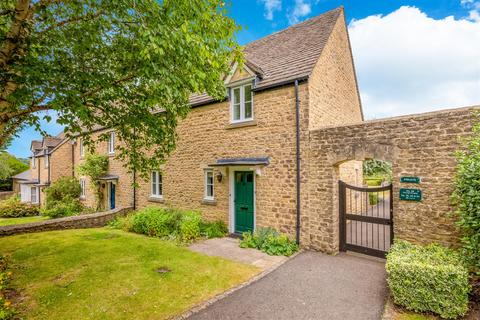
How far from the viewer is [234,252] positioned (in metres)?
8.01

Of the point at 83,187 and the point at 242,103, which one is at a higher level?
the point at 242,103

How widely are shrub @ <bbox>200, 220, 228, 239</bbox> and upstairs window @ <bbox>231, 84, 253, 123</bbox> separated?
4583 mm

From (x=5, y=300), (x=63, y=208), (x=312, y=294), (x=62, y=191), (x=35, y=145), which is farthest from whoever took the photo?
(x=35, y=145)

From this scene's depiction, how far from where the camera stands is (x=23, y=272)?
656cm

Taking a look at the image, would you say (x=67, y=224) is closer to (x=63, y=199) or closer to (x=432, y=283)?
(x=63, y=199)

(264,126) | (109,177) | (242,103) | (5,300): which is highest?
(242,103)

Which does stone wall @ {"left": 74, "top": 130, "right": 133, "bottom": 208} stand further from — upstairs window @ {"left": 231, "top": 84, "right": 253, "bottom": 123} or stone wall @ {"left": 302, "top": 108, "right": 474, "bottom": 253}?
stone wall @ {"left": 302, "top": 108, "right": 474, "bottom": 253}

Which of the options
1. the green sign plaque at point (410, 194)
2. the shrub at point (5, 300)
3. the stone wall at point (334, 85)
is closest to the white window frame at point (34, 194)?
the shrub at point (5, 300)

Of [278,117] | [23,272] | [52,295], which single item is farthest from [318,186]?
[23,272]

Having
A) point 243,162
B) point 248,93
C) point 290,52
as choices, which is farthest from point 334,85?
point 243,162

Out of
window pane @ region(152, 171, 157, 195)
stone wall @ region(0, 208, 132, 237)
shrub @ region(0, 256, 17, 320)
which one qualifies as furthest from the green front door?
stone wall @ region(0, 208, 132, 237)

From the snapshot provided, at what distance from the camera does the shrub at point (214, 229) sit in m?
9.95

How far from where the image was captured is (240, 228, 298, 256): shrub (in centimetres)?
786

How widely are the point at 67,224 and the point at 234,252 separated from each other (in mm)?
9981
